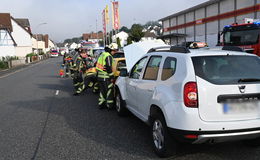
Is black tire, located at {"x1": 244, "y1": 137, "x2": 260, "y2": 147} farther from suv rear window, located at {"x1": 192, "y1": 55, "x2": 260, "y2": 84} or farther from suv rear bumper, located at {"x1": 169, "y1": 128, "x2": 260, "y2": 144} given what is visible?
suv rear window, located at {"x1": 192, "y1": 55, "x2": 260, "y2": 84}

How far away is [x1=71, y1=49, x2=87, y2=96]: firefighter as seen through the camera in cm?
1034

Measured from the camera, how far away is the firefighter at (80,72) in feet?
33.9

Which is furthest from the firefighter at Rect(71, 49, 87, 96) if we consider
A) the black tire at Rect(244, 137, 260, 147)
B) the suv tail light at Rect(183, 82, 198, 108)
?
the suv tail light at Rect(183, 82, 198, 108)

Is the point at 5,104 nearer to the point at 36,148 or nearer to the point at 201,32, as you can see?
the point at 36,148

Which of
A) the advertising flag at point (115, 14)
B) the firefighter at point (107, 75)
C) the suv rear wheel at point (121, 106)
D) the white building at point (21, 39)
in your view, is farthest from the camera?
the white building at point (21, 39)

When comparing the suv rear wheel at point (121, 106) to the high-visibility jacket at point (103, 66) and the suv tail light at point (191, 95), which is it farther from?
the suv tail light at point (191, 95)

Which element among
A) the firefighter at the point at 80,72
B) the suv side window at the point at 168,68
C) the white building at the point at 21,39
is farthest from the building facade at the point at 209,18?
the white building at the point at 21,39

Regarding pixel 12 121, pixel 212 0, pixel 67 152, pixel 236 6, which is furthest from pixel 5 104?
pixel 212 0

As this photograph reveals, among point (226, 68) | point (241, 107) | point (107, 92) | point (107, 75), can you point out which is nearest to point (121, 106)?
point (107, 92)

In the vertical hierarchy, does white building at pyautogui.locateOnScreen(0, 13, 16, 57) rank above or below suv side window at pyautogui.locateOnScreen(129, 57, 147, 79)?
above

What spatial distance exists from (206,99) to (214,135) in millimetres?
483

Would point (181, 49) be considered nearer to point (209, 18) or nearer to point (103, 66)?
point (103, 66)

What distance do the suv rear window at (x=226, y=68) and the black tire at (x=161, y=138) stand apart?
36.6 inches

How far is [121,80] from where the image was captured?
255 inches
